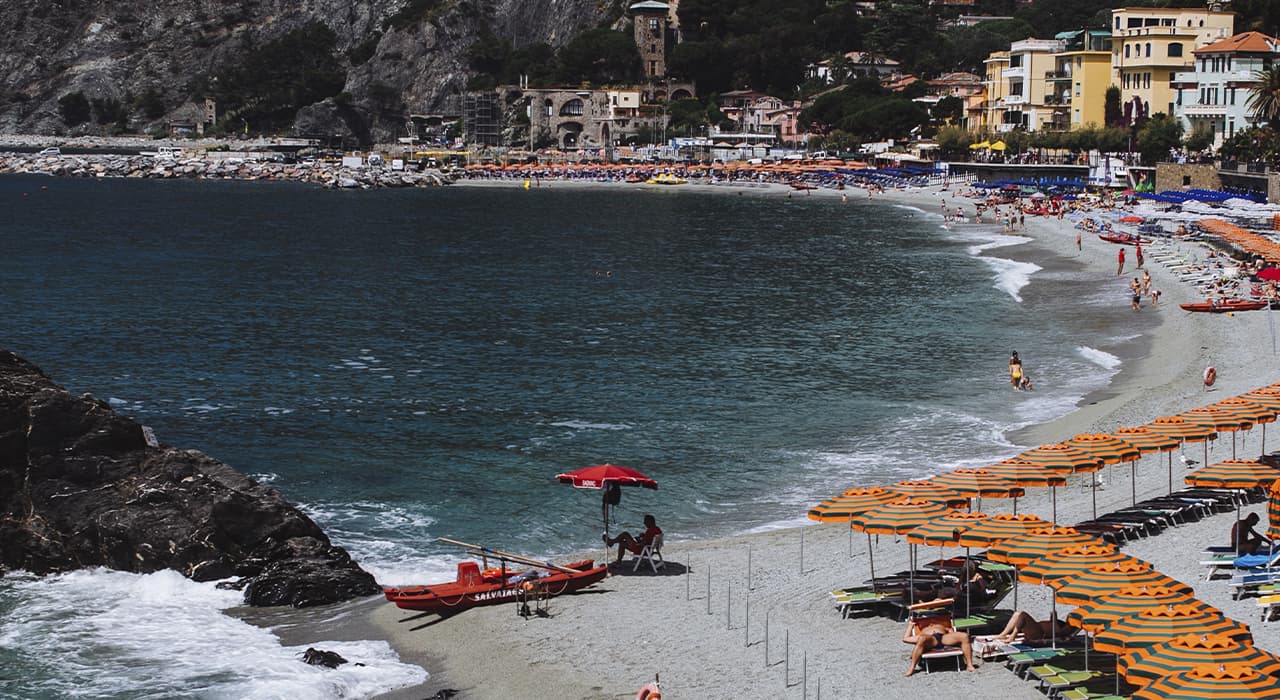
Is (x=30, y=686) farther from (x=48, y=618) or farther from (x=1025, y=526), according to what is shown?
(x=1025, y=526)

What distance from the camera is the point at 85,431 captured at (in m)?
26.2

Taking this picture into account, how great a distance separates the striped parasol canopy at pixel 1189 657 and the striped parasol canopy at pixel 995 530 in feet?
14.0

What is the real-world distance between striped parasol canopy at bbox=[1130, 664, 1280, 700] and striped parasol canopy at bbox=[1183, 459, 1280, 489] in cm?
928

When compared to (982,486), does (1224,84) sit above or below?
above

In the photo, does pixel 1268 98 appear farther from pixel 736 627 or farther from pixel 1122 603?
pixel 1122 603

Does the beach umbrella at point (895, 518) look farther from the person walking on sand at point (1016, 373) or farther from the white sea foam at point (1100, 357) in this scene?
the white sea foam at point (1100, 357)

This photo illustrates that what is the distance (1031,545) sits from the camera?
19.3 metres

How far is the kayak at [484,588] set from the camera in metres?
22.0

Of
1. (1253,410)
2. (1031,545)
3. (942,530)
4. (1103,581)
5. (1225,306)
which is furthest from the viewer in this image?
(1225,306)

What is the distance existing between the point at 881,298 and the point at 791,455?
30932mm

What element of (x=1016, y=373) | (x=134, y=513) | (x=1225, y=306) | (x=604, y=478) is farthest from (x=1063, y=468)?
(x=1225, y=306)

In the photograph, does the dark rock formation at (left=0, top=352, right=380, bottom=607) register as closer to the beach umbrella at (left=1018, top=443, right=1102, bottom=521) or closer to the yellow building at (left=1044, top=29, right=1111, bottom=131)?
the beach umbrella at (left=1018, top=443, right=1102, bottom=521)

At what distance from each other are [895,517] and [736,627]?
9.55ft

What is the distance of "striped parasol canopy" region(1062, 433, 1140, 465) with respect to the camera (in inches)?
972
